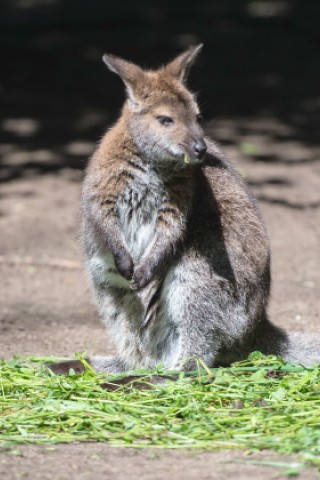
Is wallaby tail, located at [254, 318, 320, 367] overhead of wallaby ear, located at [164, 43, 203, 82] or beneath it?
beneath

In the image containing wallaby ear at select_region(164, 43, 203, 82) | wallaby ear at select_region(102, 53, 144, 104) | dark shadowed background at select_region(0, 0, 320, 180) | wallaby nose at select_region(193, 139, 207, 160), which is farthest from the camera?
dark shadowed background at select_region(0, 0, 320, 180)

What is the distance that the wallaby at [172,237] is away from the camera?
5.11 metres

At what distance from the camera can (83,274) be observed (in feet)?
24.2

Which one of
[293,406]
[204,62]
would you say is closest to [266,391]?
[293,406]

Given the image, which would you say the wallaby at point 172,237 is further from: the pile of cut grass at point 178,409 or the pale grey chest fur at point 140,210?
the pile of cut grass at point 178,409

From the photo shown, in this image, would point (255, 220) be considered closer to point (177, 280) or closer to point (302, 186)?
point (177, 280)

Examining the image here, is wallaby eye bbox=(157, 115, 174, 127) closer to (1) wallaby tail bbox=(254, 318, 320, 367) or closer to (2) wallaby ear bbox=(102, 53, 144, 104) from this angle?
(2) wallaby ear bbox=(102, 53, 144, 104)

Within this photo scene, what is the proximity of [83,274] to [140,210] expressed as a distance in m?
2.28

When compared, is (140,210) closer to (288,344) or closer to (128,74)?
(128,74)

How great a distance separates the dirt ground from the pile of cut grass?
0.13 metres

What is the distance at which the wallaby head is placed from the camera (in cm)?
496

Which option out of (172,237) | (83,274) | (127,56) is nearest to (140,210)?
(172,237)

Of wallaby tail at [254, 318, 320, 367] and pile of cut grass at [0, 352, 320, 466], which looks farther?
wallaby tail at [254, 318, 320, 367]

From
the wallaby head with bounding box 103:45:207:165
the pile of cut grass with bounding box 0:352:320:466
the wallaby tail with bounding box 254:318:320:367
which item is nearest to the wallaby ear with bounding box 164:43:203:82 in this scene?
the wallaby head with bounding box 103:45:207:165
